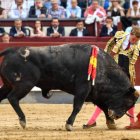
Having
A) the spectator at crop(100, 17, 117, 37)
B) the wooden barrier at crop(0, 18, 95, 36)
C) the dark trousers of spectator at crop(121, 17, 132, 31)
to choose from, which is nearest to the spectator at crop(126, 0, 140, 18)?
the dark trousers of spectator at crop(121, 17, 132, 31)

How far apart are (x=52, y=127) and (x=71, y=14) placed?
656 centimetres

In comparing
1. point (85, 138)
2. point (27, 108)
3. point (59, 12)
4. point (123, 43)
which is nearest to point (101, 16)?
point (59, 12)

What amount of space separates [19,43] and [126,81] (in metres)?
5.20

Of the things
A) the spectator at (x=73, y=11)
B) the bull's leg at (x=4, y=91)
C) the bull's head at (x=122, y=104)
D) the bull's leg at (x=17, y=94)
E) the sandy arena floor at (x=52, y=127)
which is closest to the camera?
the sandy arena floor at (x=52, y=127)

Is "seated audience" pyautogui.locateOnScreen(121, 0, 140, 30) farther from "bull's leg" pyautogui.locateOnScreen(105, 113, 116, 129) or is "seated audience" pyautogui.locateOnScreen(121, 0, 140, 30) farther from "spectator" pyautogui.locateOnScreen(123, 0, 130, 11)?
"bull's leg" pyautogui.locateOnScreen(105, 113, 116, 129)

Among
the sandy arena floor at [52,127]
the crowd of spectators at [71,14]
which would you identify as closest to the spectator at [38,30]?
the crowd of spectators at [71,14]

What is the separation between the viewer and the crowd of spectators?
15.9 m

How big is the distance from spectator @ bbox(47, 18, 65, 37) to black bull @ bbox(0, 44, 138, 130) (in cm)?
574

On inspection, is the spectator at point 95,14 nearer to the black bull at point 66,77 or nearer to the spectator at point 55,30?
the spectator at point 55,30

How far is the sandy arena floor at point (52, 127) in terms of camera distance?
8953mm

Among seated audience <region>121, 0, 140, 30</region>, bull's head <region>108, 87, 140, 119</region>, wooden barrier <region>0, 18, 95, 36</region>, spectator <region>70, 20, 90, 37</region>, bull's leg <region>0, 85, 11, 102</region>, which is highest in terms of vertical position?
bull's leg <region>0, 85, 11, 102</region>

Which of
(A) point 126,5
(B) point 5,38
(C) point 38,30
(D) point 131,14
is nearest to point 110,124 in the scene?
(B) point 5,38

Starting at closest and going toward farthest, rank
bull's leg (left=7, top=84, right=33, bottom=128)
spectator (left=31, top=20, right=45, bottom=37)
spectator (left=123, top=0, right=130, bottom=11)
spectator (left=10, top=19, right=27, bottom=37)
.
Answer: bull's leg (left=7, top=84, right=33, bottom=128), spectator (left=10, top=19, right=27, bottom=37), spectator (left=31, top=20, right=45, bottom=37), spectator (left=123, top=0, right=130, bottom=11)

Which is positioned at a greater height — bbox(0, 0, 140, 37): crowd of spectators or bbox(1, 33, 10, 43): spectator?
bbox(0, 0, 140, 37): crowd of spectators
